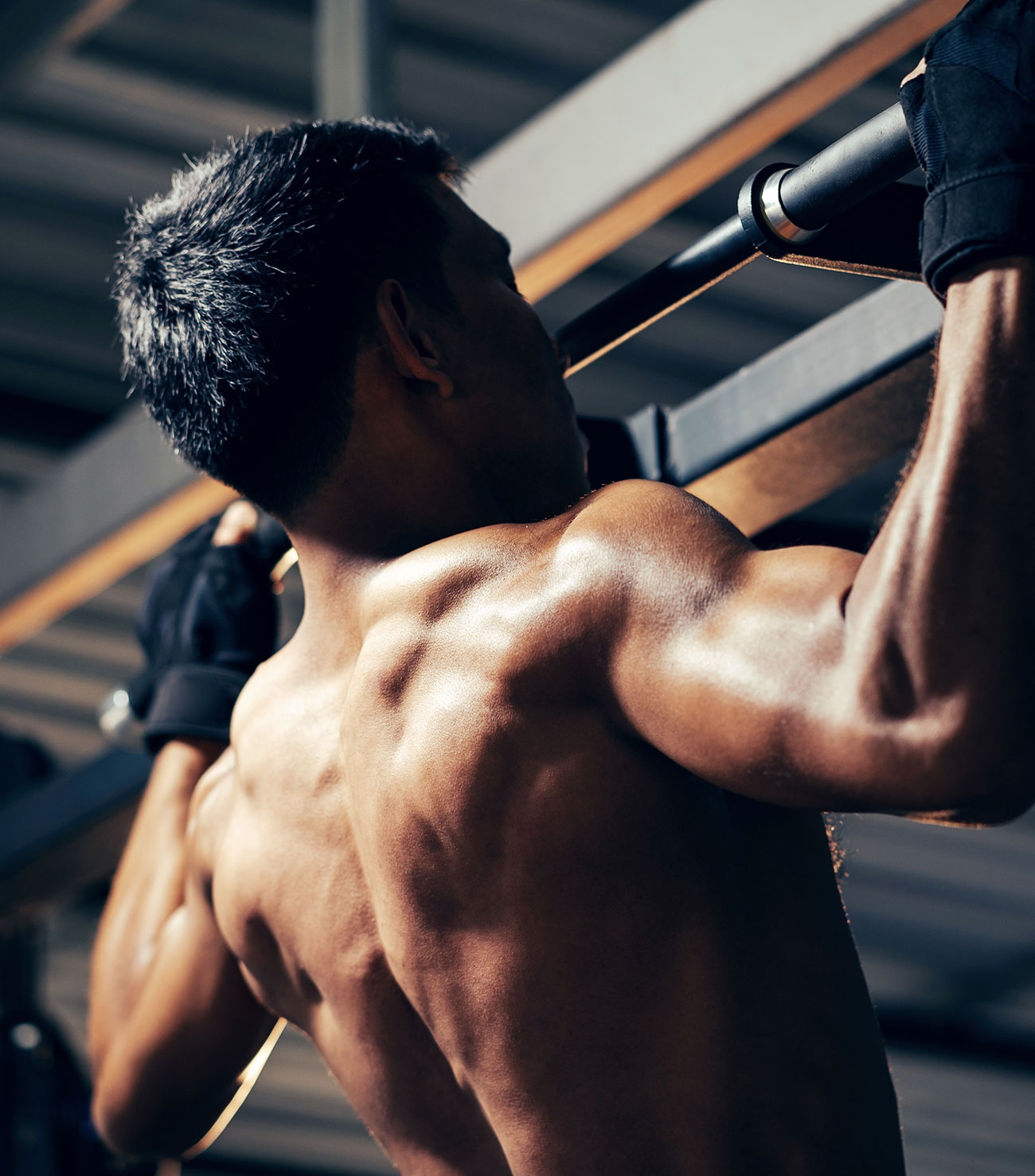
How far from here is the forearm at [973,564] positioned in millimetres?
781

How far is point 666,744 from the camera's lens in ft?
2.99

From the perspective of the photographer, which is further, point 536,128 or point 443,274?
point 536,128

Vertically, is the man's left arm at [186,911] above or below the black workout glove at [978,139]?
below

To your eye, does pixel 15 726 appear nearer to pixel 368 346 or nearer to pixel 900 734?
pixel 368 346

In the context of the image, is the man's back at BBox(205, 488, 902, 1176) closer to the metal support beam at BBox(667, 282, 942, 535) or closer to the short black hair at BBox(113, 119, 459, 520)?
the short black hair at BBox(113, 119, 459, 520)

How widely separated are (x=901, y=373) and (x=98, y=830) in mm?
1619

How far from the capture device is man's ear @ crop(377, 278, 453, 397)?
1174 millimetres

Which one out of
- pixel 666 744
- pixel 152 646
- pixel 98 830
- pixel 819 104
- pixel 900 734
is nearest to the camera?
pixel 900 734

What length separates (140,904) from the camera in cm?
153

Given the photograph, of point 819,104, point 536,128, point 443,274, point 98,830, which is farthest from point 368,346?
point 98,830

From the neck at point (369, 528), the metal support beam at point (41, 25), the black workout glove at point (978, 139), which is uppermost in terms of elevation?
the black workout glove at point (978, 139)

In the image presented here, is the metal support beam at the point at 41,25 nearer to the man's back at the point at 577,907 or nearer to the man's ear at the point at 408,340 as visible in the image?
the man's ear at the point at 408,340

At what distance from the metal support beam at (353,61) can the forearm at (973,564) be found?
155 centimetres

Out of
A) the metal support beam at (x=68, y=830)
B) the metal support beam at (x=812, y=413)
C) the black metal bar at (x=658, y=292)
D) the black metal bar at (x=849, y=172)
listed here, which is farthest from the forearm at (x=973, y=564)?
the metal support beam at (x=68, y=830)
